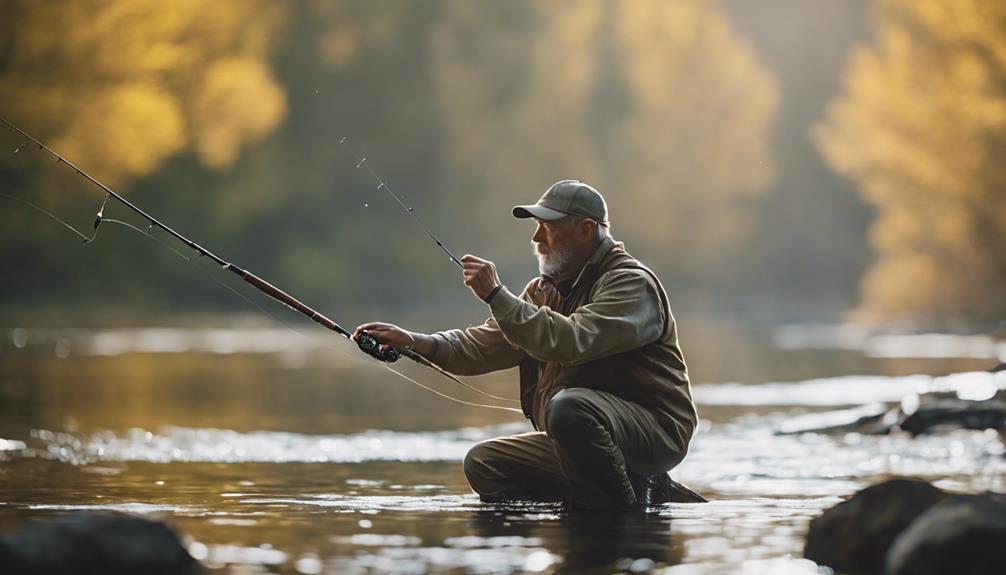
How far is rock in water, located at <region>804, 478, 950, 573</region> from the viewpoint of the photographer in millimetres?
5129

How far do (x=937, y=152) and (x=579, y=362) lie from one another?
2110 centimetres

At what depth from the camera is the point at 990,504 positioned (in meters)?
4.80

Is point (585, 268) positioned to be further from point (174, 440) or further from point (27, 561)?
point (174, 440)

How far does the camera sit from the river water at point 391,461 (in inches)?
211

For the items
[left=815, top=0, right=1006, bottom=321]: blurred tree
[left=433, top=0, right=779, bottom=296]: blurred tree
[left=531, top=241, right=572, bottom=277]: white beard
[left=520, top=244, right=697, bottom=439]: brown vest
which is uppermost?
[left=433, top=0, right=779, bottom=296]: blurred tree

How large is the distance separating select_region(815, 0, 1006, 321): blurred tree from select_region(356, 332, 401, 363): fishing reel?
19.0 m

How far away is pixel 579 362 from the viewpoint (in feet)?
20.1

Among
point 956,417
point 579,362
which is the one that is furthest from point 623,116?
point 579,362

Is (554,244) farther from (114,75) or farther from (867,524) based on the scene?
(114,75)

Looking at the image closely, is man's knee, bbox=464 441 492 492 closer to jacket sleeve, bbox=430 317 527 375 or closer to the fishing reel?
jacket sleeve, bbox=430 317 527 375

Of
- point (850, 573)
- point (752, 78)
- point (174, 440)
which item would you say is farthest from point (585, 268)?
point (752, 78)

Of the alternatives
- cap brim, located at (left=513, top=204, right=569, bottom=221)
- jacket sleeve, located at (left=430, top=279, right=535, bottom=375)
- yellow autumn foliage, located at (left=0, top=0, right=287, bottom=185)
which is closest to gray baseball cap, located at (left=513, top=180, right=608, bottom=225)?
cap brim, located at (left=513, top=204, right=569, bottom=221)

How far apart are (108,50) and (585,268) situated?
52.2 ft

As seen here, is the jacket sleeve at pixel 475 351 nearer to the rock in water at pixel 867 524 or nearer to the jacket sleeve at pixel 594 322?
the jacket sleeve at pixel 594 322
